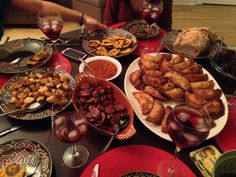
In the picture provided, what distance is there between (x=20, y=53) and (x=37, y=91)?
421 mm

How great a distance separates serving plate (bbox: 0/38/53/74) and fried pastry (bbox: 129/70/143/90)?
48 cm

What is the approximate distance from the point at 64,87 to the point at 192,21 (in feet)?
10.9

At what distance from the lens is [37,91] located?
125 centimetres

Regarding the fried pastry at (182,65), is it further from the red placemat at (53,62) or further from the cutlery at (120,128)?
the red placemat at (53,62)

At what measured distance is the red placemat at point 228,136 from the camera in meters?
1.09

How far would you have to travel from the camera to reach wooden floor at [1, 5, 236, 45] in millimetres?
3621

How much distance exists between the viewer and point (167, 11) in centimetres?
216

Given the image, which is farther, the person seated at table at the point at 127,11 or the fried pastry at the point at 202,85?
the person seated at table at the point at 127,11

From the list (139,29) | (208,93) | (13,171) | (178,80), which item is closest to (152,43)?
(139,29)

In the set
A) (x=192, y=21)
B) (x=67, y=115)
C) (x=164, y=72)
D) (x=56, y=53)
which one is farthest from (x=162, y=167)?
(x=192, y=21)

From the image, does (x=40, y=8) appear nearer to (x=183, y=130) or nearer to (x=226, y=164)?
(x=183, y=130)

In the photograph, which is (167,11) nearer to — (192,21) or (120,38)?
(120,38)

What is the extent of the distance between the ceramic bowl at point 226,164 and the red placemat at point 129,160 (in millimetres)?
147

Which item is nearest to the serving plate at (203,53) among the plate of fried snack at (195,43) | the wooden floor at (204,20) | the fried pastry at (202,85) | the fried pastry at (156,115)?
the plate of fried snack at (195,43)
